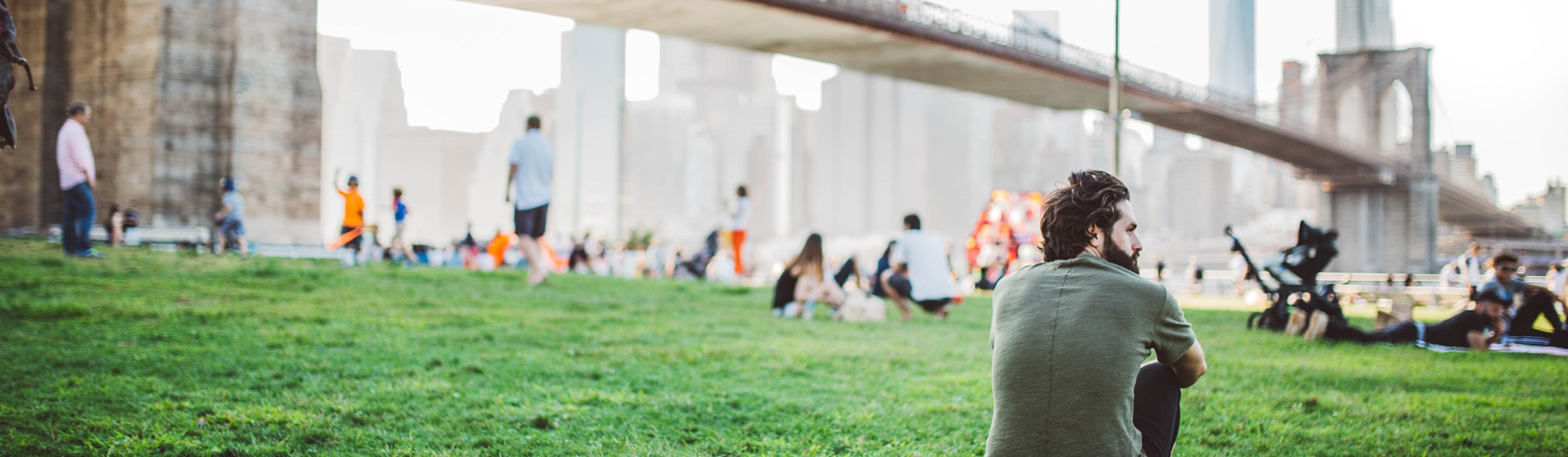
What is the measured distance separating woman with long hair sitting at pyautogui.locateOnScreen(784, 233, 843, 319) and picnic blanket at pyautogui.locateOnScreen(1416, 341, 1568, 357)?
420cm

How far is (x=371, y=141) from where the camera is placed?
12056 centimetres

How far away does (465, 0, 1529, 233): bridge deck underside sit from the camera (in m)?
18.2

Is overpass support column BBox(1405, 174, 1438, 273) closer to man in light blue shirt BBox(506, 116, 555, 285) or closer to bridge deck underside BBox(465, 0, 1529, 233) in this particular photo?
bridge deck underside BBox(465, 0, 1529, 233)

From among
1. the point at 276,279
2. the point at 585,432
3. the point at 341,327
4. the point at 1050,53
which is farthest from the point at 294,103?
the point at 1050,53

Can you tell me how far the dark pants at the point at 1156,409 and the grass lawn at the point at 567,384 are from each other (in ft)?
3.44

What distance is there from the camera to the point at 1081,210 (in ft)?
6.42

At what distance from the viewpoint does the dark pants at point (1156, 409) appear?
201 cm

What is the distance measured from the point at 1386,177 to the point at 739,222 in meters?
31.1

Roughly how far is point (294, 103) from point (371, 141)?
4591 inches

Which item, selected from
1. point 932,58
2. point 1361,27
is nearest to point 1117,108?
point 932,58

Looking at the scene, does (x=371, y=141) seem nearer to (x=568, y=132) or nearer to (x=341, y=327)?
(x=568, y=132)

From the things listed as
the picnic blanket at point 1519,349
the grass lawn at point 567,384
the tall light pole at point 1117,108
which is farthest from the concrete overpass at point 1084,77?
the picnic blanket at point 1519,349

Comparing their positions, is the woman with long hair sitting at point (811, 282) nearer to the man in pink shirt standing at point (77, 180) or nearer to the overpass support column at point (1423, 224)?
the man in pink shirt standing at point (77, 180)

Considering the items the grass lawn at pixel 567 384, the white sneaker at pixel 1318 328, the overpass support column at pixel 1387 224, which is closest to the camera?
the grass lawn at pixel 567 384
